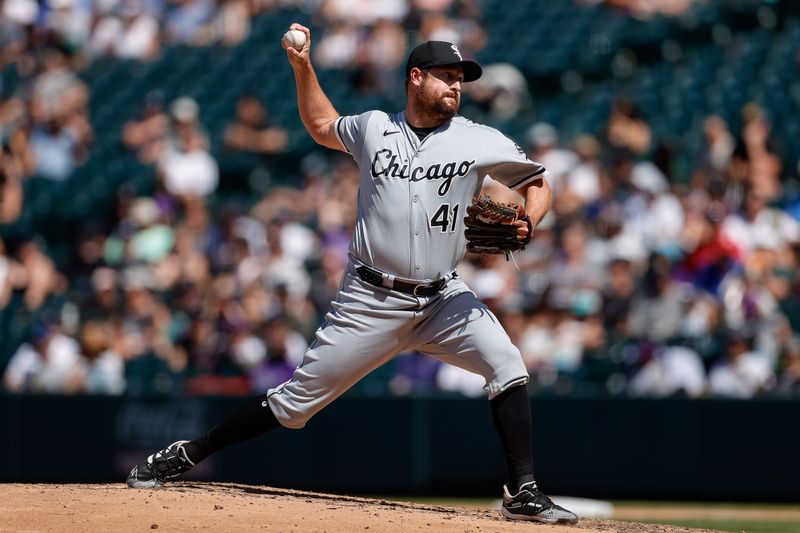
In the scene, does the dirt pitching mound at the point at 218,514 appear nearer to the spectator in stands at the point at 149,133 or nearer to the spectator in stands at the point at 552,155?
the spectator in stands at the point at 552,155

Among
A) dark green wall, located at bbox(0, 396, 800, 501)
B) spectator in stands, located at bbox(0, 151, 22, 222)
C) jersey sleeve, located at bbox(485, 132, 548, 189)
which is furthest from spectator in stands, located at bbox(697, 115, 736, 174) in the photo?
jersey sleeve, located at bbox(485, 132, 548, 189)

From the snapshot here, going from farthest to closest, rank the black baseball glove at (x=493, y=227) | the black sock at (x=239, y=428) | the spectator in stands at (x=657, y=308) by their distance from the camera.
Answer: the spectator in stands at (x=657, y=308)
the black sock at (x=239, y=428)
the black baseball glove at (x=493, y=227)

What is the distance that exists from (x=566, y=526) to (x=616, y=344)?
14.2 feet

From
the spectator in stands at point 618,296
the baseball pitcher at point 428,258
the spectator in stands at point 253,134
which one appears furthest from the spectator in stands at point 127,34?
the baseball pitcher at point 428,258

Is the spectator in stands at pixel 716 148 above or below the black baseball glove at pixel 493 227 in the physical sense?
above

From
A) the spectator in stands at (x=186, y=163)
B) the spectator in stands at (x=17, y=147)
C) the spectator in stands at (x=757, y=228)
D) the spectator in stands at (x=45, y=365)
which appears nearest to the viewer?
the spectator in stands at (x=45, y=365)

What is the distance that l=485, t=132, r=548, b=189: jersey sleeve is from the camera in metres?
5.36

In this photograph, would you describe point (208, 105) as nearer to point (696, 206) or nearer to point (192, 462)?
point (696, 206)

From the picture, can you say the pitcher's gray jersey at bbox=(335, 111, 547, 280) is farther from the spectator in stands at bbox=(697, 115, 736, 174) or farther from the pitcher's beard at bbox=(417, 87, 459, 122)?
the spectator in stands at bbox=(697, 115, 736, 174)

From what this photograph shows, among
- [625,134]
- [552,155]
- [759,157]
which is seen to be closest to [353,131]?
[552,155]

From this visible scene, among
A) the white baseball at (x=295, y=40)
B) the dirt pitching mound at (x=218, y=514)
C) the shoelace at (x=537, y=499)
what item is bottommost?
the dirt pitching mound at (x=218, y=514)

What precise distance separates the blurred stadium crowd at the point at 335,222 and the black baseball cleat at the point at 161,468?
3.88m

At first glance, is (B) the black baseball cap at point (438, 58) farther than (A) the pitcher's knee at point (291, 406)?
No

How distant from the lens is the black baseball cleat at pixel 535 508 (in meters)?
5.29
